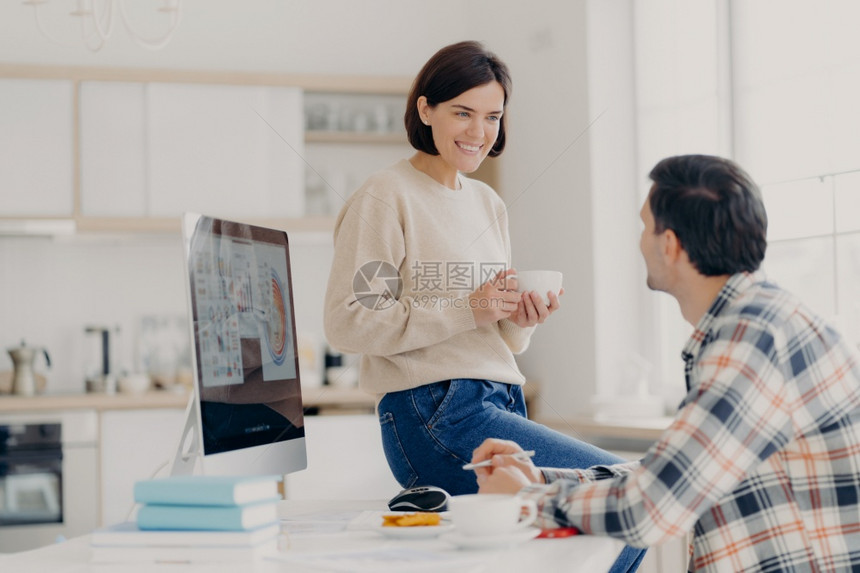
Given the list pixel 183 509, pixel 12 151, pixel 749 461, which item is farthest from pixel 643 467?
pixel 12 151

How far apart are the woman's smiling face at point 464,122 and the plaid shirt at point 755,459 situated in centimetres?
69

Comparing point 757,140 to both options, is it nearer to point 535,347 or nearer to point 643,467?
point 535,347

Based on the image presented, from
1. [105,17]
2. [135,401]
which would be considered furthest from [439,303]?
[135,401]

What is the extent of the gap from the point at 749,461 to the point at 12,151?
376cm

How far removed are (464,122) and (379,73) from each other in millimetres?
3161

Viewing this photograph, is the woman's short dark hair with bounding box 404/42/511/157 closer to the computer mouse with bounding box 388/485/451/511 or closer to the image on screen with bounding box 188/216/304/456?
the image on screen with bounding box 188/216/304/456

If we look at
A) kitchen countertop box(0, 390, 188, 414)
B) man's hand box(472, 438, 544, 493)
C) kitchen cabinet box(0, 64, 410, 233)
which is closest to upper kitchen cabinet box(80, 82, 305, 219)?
kitchen cabinet box(0, 64, 410, 233)

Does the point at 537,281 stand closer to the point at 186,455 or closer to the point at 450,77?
the point at 450,77

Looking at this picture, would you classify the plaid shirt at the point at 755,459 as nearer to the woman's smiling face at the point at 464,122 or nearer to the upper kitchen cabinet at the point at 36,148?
the woman's smiling face at the point at 464,122

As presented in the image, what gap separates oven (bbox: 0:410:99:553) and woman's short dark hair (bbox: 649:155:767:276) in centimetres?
326

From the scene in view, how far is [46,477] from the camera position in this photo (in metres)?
3.87

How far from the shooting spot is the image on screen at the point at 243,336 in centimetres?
124

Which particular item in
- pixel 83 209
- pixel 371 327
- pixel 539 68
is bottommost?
pixel 371 327

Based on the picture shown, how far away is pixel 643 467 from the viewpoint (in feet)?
3.51
